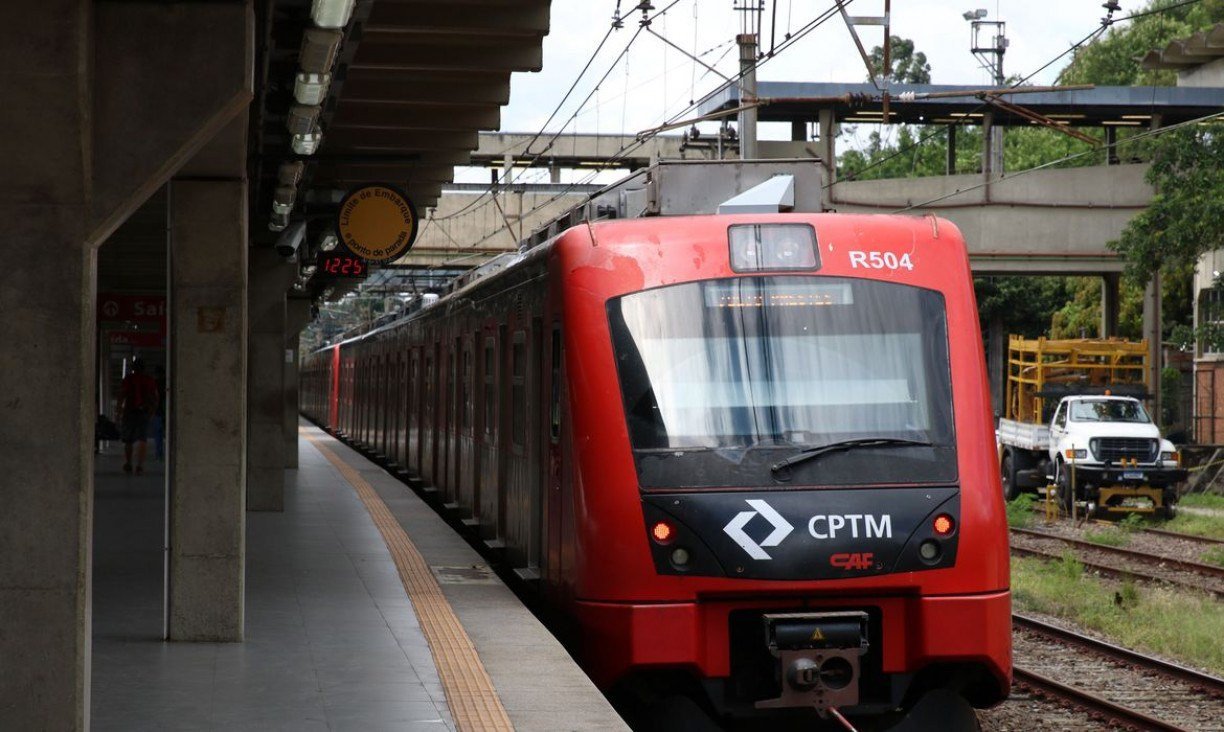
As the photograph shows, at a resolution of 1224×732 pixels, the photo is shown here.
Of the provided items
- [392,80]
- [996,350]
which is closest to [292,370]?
[392,80]

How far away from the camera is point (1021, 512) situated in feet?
86.1

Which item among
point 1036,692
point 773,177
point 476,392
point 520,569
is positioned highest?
point 773,177

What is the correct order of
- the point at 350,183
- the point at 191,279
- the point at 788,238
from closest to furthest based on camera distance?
the point at 788,238 → the point at 191,279 → the point at 350,183

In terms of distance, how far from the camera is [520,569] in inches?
433

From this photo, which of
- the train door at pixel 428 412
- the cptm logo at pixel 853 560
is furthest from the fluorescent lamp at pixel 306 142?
the train door at pixel 428 412

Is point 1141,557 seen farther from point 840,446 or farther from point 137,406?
point 137,406

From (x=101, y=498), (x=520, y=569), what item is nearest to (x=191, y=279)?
(x=520, y=569)

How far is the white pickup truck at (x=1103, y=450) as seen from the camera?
25828mm

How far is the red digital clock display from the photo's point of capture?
1961cm

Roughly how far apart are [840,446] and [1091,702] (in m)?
3.84

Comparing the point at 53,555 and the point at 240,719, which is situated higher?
the point at 53,555

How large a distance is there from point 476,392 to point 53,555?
8.12m

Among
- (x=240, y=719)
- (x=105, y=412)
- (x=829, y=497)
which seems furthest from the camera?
(x=105, y=412)

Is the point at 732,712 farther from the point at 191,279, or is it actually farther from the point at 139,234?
the point at 139,234
